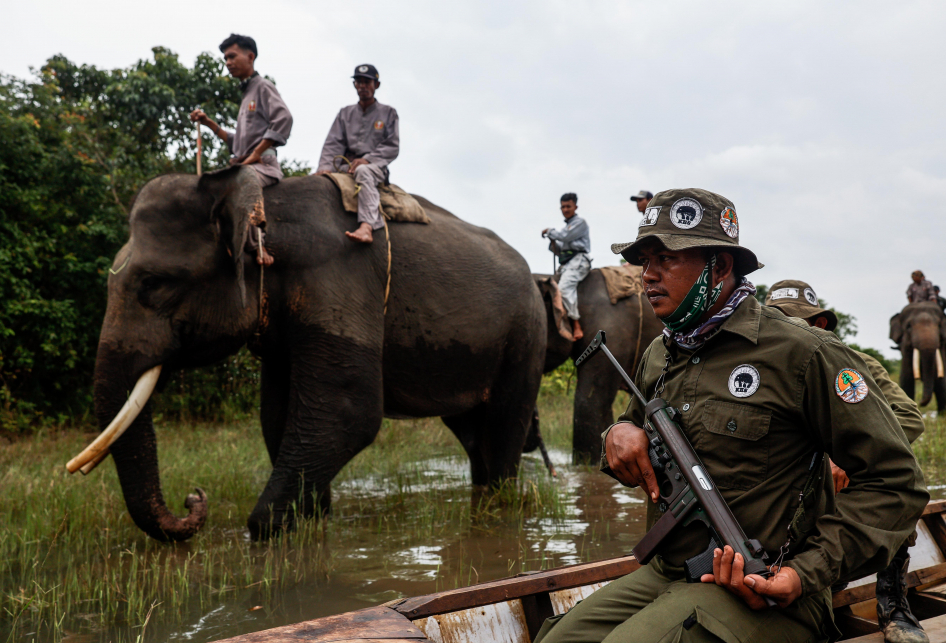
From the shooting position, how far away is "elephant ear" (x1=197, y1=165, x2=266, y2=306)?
5250mm

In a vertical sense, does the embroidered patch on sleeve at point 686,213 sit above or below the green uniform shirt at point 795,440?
above

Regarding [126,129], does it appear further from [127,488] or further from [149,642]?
[149,642]

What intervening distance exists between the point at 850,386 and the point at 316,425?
13.3ft

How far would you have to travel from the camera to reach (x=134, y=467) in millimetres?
5156

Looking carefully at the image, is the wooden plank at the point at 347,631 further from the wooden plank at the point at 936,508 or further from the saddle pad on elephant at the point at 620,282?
the saddle pad on elephant at the point at 620,282

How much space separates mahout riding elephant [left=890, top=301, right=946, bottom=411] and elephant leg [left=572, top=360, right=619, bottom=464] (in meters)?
7.62

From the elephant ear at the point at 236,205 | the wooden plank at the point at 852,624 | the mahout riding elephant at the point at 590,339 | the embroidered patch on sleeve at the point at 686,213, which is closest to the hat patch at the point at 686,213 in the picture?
the embroidered patch on sleeve at the point at 686,213

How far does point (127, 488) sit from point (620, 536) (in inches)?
139

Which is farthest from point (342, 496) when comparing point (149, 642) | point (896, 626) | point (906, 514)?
point (906, 514)

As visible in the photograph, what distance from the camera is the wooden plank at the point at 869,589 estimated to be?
3.25 metres

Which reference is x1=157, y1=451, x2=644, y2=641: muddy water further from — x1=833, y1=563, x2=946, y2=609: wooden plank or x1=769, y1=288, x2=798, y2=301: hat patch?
x1=769, y1=288, x2=798, y2=301: hat patch

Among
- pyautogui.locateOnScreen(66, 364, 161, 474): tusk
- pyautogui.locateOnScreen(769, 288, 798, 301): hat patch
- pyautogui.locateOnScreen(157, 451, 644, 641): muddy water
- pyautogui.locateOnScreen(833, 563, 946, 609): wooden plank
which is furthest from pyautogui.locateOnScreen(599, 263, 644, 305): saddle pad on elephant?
pyautogui.locateOnScreen(833, 563, 946, 609): wooden plank

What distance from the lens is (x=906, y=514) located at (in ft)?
6.55

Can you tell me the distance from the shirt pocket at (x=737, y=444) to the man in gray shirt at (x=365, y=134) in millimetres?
4691
